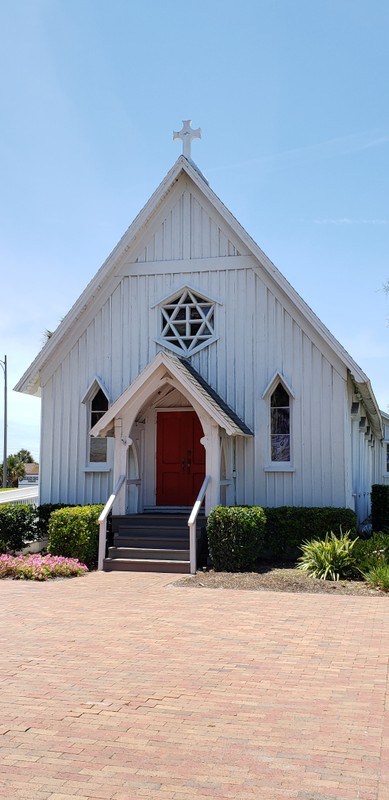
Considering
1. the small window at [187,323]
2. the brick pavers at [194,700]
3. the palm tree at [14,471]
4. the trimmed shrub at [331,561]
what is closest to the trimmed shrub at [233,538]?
the trimmed shrub at [331,561]

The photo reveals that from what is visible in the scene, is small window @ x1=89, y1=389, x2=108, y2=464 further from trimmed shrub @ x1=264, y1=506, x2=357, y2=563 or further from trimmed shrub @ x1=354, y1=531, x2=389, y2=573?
trimmed shrub @ x1=354, y1=531, x2=389, y2=573

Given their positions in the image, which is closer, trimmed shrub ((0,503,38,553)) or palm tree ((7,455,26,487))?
trimmed shrub ((0,503,38,553))

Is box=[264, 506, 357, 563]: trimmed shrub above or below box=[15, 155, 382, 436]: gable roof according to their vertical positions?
below

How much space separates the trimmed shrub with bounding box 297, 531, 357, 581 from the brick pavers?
220 cm

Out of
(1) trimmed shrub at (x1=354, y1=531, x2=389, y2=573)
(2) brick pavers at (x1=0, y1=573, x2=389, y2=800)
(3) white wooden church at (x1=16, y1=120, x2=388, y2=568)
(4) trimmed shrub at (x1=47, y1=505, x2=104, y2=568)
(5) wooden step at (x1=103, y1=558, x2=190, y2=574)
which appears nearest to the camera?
(2) brick pavers at (x1=0, y1=573, x2=389, y2=800)

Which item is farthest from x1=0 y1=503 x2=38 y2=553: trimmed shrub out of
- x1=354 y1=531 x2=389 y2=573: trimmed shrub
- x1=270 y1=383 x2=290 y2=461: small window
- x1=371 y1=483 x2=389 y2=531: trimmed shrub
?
x1=371 y1=483 x2=389 y2=531: trimmed shrub

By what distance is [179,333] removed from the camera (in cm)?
1758

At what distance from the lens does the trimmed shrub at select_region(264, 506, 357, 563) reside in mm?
14766

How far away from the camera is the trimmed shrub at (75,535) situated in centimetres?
1453

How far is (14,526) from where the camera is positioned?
1562 centimetres

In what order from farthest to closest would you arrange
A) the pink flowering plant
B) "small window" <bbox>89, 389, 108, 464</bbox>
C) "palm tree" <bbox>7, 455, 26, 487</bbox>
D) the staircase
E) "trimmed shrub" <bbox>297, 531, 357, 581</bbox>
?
"palm tree" <bbox>7, 455, 26, 487</bbox>, "small window" <bbox>89, 389, 108, 464</bbox>, the staircase, the pink flowering plant, "trimmed shrub" <bbox>297, 531, 357, 581</bbox>

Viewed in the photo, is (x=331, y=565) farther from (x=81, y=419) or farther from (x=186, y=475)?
(x=81, y=419)

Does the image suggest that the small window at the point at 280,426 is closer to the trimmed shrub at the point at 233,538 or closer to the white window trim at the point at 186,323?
the white window trim at the point at 186,323

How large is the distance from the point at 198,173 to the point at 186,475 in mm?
7071
